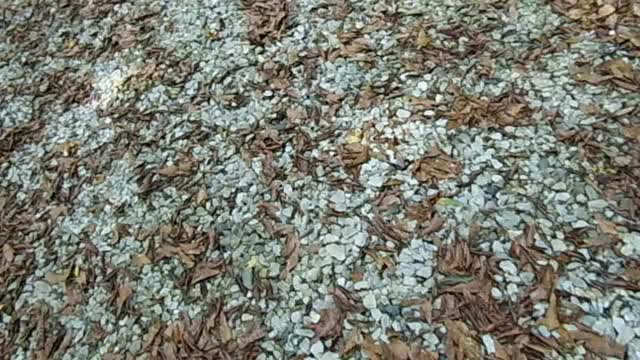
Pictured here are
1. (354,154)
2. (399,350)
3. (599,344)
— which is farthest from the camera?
(354,154)

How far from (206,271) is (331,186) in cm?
57

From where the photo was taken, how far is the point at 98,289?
2.36m

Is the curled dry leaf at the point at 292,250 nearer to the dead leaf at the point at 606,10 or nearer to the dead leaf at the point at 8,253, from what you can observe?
the dead leaf at the point at 8,253

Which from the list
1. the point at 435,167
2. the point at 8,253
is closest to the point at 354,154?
the point at 435,167

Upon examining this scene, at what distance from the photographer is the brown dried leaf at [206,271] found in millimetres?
2307

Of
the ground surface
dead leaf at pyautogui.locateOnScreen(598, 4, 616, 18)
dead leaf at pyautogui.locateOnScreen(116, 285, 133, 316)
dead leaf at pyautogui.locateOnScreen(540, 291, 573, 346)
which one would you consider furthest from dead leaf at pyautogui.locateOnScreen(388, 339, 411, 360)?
dead leaf at pyautogui.locateOnScreen(598, 4, 616, 18)

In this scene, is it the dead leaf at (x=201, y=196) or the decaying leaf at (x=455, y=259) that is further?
the dead leaf at (x=201, y=196)

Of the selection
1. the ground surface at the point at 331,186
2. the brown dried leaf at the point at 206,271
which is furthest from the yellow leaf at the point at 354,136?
the brown dried leaf at the point at 206,271

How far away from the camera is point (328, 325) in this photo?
83.0 inches

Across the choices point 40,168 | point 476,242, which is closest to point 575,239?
point 476,242

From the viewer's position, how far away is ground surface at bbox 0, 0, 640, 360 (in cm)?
209

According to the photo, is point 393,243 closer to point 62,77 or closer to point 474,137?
point 474,137

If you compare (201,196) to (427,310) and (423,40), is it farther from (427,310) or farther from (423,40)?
(423,40)

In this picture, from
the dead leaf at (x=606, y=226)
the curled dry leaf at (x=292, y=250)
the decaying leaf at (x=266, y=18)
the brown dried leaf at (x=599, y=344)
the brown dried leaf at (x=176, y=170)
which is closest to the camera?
the brown dried leaf at (x=599, y=344)
